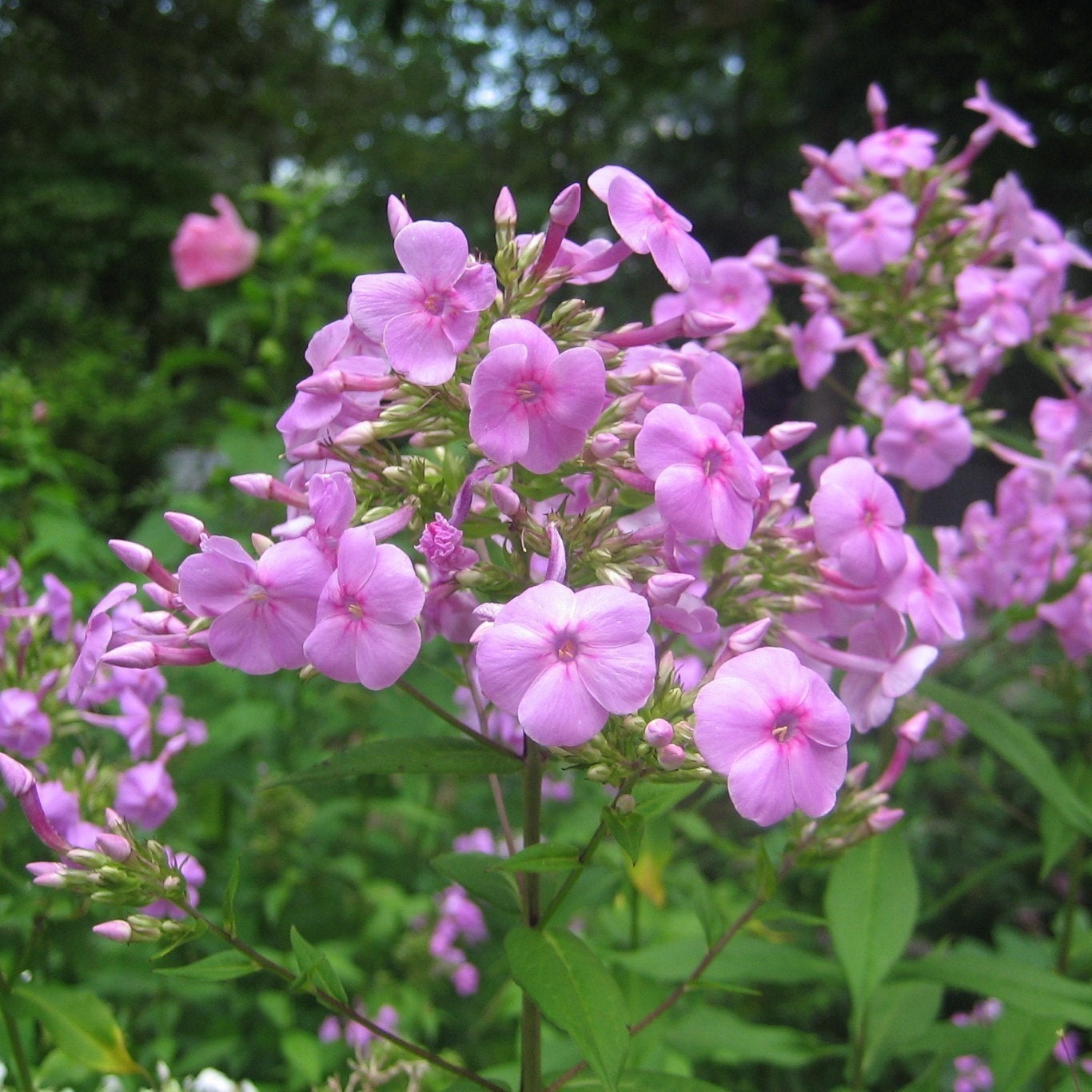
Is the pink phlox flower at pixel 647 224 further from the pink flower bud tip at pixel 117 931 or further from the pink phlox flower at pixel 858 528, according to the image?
the pink flower bud tip at pixel 117 931

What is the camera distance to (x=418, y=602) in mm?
856

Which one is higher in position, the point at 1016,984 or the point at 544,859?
the point at 544,859

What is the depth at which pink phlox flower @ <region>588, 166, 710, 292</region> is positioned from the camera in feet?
3.24

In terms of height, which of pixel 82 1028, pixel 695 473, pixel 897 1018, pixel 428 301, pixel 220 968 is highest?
pixel 428 301

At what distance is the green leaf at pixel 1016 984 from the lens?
142 cm

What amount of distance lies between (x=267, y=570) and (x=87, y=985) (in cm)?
130

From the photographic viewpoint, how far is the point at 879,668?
1106 millimetres

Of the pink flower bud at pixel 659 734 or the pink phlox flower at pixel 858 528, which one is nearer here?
the pink flower bud at pixel 659 734

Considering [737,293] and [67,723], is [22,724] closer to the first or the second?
[67,723]

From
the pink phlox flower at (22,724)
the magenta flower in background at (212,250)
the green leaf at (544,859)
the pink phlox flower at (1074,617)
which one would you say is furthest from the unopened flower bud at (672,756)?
the magenta flower in background at (212,250)

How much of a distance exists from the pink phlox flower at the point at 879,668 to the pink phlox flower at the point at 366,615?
1.69 feet

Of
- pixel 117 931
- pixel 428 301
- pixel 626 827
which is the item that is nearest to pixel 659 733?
pixel 626 827

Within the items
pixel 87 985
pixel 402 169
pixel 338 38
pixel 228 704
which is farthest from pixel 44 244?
pixel 87 985

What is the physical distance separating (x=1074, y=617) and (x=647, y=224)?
1512 millimetres
